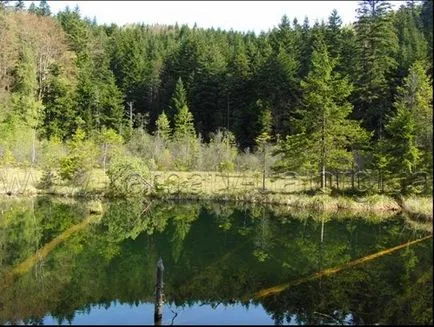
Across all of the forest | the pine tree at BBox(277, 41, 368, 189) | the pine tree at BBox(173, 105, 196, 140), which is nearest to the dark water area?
the pine tree at BBox(277, 41, 368, 189)

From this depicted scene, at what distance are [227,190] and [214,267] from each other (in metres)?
19.2

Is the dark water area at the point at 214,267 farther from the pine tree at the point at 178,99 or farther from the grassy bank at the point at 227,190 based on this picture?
the pine tree at the point at 178,99

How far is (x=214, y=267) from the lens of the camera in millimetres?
20328

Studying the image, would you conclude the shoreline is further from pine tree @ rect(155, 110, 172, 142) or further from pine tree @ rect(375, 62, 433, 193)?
pine tree @ rect(155, 110, 172, 142)

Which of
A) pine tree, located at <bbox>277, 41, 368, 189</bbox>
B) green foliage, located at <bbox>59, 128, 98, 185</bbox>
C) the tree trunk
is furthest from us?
green foliage, located at <bbox>59, 128, 98, 185</bbox>

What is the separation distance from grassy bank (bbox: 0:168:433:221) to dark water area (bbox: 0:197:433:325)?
287 centimetres

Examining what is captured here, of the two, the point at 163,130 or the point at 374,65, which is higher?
the point at 374,65

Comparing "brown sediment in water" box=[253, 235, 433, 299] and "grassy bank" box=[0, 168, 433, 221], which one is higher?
"grassy bank" box=[0, 168, 433, 221]

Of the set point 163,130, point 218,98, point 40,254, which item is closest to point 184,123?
point 163,130

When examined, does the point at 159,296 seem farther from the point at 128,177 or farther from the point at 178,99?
the point at 178,99

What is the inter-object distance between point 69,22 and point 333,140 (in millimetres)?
51240

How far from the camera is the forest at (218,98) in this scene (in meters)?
36.8

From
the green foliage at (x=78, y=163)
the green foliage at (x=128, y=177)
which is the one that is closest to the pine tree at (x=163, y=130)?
the green foliage at (x=78, y=163)

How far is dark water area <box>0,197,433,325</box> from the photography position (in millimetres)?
15125
